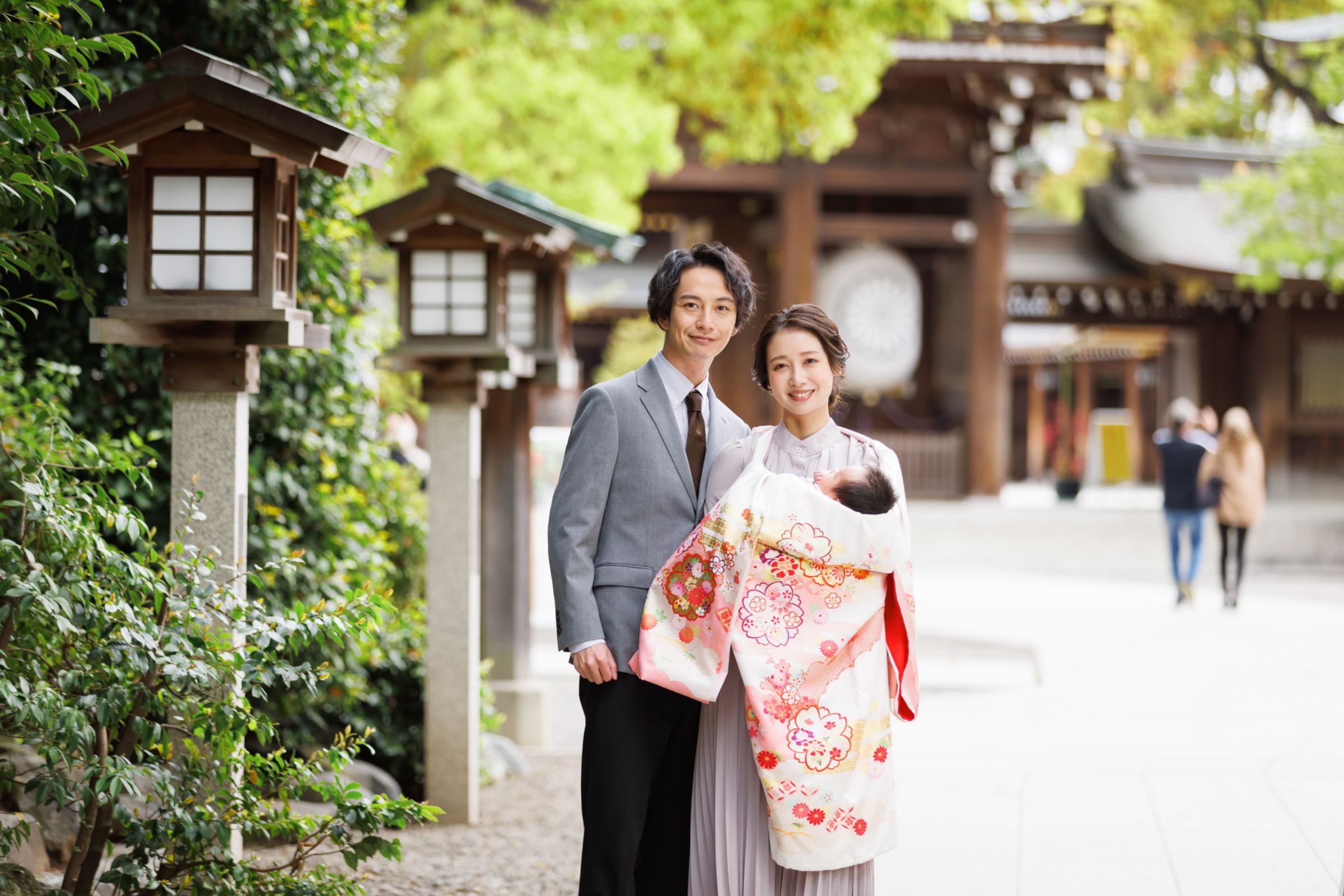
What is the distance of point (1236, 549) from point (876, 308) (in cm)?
735

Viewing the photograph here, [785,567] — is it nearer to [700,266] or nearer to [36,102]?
[700,266]

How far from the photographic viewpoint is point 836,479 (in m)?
3.25

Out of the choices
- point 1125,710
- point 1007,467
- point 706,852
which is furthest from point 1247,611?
point 1007,467

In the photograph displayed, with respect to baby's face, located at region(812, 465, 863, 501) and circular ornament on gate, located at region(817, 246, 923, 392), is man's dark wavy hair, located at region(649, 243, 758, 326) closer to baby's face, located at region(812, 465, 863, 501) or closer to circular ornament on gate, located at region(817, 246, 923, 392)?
baby's face, located at region(812, 465, 863, 501)

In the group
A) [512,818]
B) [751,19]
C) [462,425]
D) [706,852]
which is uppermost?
[751,19]

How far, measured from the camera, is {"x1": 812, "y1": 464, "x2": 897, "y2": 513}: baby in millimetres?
3203

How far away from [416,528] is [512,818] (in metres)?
1.69

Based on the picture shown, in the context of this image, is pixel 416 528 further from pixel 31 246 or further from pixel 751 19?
pixel 751 19

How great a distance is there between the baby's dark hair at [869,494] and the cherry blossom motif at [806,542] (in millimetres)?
96

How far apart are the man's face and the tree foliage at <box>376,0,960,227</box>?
7576mm

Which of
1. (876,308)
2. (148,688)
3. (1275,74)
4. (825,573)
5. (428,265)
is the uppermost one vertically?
(1275,74)

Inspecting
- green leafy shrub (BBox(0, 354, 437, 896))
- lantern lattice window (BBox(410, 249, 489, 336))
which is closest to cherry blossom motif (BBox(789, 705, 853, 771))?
green leafy shrub (BBox(0, 354, 437, 896))

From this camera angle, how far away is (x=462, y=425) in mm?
5902

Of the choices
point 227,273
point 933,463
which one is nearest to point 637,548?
point 227,273
